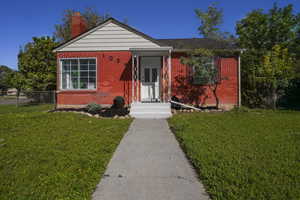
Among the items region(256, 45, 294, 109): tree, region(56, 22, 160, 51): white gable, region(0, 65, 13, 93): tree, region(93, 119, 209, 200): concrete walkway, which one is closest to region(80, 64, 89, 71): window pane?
region(56, 22, 160, 51): white gable

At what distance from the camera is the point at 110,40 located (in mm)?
11445

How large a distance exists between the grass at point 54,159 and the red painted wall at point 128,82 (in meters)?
5.25

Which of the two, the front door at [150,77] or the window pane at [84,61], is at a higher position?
the window pane at [84,61]

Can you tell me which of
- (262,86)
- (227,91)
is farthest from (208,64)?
(262,86)

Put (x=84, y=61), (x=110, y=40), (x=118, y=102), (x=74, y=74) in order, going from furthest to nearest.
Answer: (x=74, y=74) < (x=84, y=61) < (x=110, y=40) < (x=118, y=102)

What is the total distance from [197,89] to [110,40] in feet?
20.5

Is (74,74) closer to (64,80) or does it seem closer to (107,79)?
(64,80)

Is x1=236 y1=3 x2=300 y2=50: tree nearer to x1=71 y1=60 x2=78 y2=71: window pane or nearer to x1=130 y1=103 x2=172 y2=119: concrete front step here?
x1=130 y1=103 x2=172 y2=119: concrete front step

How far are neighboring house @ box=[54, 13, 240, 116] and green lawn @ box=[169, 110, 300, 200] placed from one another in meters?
5.62

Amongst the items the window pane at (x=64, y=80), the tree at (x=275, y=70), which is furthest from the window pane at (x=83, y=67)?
the tree at (x=275, y=70)

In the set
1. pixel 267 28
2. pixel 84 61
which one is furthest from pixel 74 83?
pixel 267 28

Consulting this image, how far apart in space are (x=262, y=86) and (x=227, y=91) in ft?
8.19

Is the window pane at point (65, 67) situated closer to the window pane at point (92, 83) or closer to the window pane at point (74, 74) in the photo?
the window pane at point (74, 74)

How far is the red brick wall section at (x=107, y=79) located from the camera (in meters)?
11.6
